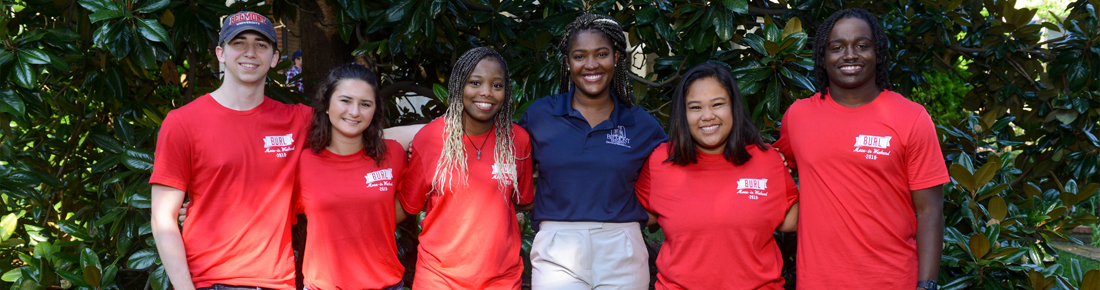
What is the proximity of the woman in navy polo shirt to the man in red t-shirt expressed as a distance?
0.62m

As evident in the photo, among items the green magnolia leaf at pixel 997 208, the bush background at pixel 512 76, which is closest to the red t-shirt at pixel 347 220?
the bush background at pixel 512 76

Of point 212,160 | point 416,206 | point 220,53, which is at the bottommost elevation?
point 416,206

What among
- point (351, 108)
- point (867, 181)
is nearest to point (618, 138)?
point (867, 181)

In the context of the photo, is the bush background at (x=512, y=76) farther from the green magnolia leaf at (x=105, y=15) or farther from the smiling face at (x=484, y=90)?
the smiling face at (x=484, y=90)

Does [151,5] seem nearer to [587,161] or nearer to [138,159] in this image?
[138,159]

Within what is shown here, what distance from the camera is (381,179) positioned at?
2.47 meters

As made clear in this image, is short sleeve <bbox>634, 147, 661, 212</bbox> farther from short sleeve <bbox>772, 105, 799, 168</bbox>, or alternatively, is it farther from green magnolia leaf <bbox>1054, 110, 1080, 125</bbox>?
green magnolia leaf <bbox>1054, 110, 1080, 125</bbox>

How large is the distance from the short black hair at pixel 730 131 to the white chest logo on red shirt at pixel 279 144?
1374mm

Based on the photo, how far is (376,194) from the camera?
96.1 inches

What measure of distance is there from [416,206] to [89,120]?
7.69 ft

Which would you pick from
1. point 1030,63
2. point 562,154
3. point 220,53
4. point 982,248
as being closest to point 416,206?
point 562,154

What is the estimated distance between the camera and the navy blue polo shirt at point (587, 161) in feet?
8.22

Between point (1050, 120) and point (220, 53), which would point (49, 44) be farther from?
point (1050, 120)

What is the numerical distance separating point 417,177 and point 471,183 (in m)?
0.26
